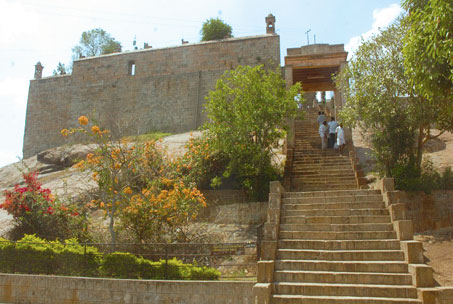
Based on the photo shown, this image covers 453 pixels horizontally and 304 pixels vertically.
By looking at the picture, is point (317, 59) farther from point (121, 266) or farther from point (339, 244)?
point (121, 266)

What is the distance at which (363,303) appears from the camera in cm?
730

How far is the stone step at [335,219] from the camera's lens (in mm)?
9336

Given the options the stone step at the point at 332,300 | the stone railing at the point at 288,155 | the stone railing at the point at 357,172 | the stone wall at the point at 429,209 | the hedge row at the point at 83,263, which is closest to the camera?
the stone step at the point at 332,300

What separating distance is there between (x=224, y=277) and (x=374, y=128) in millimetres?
7808

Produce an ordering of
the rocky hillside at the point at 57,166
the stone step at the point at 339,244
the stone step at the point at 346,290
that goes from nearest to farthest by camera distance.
Answer: the stone step at the point at 346,290 → the stone step at the point at 339,244 → the rocky hillside at the point at 57,166

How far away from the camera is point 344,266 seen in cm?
818

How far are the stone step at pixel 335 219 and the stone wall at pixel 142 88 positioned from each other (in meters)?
16.8

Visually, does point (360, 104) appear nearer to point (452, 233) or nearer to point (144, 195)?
point (452, 233)

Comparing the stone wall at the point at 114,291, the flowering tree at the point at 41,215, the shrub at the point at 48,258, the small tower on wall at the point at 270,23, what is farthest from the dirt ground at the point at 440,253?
the small tower on wall at the point at 270,23

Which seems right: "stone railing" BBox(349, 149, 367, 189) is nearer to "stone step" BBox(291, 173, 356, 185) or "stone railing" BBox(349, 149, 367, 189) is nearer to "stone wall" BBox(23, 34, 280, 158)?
"stone step" BBox(291, 173, 356, 185)

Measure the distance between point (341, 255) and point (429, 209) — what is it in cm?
498

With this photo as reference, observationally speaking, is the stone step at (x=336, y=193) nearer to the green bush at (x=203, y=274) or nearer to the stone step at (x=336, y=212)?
the stone step at (x=336, y=212)

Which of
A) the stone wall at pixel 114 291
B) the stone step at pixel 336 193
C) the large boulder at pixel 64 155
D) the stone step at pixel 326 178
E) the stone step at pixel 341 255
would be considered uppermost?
the large boulder at pixel 64 155

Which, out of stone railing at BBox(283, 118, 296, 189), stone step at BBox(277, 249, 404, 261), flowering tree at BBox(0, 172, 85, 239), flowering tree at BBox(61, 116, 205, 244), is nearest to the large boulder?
flowering tree at BBox(0, 172, 85, 239)
